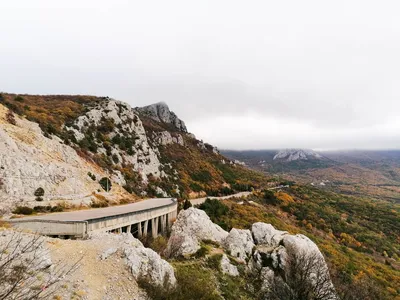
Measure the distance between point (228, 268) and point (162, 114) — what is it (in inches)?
4630

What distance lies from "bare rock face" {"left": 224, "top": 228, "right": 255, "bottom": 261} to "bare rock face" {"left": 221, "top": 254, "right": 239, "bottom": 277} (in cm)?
239

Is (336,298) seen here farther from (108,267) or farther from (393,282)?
(393,282)

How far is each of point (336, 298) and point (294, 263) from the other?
3240 millimetres

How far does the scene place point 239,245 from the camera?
2155cm

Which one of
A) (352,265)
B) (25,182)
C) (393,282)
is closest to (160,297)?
(25,182)

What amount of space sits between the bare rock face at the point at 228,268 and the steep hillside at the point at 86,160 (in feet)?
49.4

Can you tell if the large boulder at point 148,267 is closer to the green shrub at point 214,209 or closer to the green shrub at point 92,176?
the green shrub at point 92,176

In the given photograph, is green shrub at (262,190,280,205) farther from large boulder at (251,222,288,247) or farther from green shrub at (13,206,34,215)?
green shrub at (13,206,34,215)

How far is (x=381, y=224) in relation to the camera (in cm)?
6719

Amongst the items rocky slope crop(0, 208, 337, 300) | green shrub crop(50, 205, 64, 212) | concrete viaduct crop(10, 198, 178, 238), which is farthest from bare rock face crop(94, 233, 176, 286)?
green shrub crop(50, 205, 64, 212)

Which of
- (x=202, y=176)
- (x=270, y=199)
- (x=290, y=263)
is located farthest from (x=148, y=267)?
(x=202, y=176)

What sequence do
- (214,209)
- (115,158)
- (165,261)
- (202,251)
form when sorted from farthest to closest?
(115,158), (214,209), (202,251), (165,261)

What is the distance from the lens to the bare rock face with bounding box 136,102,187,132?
127812mm

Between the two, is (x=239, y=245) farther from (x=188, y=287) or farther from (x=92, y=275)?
(x=92, y=275)
